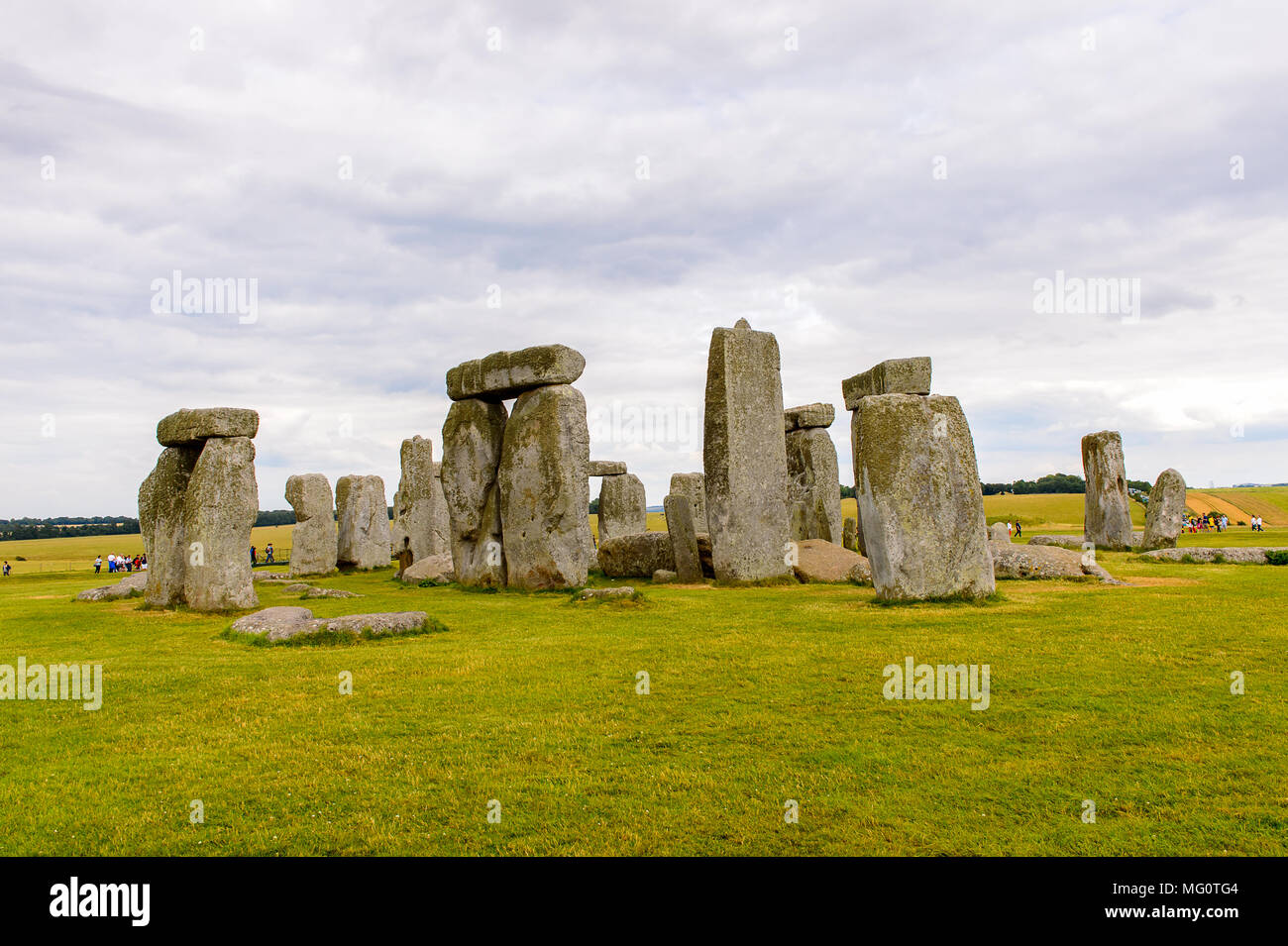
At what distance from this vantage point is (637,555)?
750 inches

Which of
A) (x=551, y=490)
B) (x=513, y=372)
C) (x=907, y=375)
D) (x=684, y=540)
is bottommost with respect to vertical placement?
(x=684, y=540)

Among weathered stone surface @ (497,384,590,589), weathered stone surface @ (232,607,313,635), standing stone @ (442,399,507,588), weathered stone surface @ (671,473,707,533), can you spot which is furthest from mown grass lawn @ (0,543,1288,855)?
weathered stone surface @ (671,473,707,533)

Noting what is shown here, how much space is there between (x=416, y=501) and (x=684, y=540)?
11180mm

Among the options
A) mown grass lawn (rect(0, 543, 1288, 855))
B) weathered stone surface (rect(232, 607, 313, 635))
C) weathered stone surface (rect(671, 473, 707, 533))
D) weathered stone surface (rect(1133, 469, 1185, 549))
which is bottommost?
mown grass lawn (rect(0, 543, 1288, 855))

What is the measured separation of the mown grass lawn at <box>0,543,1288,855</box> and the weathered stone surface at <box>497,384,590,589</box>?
19.2 ft

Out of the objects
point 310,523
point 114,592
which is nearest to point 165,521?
point 114,592

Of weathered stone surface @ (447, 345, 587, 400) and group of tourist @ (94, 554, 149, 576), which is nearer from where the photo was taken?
weathered stone surface @ (447, 345, 587, 400)

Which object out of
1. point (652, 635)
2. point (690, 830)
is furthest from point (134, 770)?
point (652, 635)

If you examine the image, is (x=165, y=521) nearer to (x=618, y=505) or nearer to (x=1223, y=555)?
(x=618, y=505)

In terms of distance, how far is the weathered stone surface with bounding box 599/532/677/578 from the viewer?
1869 centimetres

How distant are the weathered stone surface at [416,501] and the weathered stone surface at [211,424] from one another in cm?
1138

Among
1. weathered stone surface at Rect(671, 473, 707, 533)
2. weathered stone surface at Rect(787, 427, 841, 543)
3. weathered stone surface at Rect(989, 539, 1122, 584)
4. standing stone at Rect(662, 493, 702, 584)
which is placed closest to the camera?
weathered stone surface at Rect(989, 539, 1122, 584)

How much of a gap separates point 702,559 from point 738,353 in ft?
15.0

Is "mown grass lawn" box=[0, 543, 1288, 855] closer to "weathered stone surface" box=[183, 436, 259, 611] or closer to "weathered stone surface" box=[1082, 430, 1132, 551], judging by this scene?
"weathered stone surface" box=[183, 436, 259, 611]
